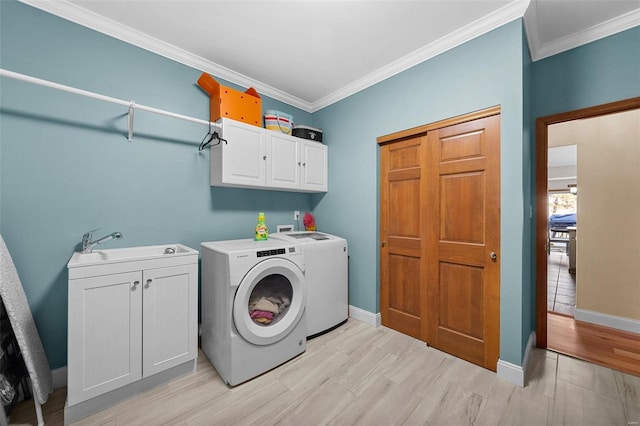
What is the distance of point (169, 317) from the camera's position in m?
1.69

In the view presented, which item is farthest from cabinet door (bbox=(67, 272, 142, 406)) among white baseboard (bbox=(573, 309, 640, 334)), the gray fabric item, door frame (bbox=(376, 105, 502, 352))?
white baseboard (bbox=(573, 309, 640, 334))

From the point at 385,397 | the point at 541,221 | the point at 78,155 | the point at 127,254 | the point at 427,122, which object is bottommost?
the point at 385,397

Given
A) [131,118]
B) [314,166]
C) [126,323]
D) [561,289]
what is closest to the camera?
[126,323]

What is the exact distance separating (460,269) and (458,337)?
558mm

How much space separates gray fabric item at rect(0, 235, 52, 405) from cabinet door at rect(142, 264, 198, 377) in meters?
0.50

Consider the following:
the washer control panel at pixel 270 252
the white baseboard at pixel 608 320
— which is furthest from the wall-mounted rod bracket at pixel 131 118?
the white baseboard at pixel 608 320

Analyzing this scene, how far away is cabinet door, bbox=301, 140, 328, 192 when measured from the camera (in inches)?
112

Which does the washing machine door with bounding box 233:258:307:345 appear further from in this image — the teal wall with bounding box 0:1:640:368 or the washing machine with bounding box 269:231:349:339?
the teal wall with bounding box 0:1:640:368

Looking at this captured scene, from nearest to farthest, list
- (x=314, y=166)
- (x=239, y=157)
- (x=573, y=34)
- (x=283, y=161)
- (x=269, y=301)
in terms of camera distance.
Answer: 1. (x=573, y=34)
2. (x=269, y=301)
3. (x=239, y=157)
4. (x=283, y=161)
5. (x=314, y=166)

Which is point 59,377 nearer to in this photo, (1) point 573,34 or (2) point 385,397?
(2) point 385,397

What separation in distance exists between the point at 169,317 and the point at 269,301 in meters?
0.72

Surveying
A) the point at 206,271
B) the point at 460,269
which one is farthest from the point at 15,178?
the point at 460,269

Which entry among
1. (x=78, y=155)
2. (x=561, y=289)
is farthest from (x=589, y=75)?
(x=78, y=155)

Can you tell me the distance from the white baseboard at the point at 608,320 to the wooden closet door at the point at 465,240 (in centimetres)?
178
